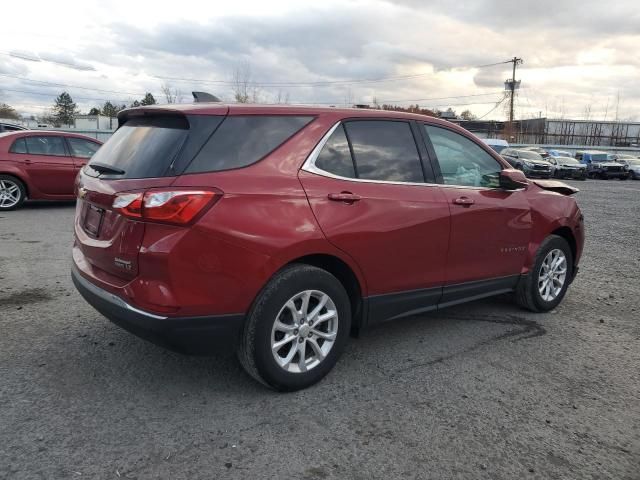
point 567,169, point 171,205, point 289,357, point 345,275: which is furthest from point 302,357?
point 567,169

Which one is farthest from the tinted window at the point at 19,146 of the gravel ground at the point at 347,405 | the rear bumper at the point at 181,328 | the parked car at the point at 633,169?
the parked car at the point at 633,169

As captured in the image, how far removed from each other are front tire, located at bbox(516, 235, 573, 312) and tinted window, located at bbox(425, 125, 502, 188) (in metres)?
0.95

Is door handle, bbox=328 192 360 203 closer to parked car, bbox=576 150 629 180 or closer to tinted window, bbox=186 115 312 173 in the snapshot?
tinted window, bbox=186 115 312 173

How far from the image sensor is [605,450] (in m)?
2.83

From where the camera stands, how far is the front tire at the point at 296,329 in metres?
3.08

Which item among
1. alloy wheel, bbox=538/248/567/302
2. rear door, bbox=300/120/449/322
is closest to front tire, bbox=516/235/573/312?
alloy wheel, bbox=538/248/567/302

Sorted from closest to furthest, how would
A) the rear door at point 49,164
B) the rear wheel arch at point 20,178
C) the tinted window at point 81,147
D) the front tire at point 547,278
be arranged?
the front tire at point 547,278, the rear wheel arch at point 20,178, the rear door at point 49,164, the tinted window at point 81,147

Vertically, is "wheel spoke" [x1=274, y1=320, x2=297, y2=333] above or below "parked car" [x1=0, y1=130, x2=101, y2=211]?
below

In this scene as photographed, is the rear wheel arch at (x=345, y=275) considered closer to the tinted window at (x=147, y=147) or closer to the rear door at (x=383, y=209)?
the rear door at (x=383, y=209)

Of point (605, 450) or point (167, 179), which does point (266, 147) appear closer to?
point (167, 179)

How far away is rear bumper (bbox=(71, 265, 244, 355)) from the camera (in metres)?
2.86

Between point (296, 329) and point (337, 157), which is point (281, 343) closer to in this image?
point (296, 329)

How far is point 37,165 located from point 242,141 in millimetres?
8630

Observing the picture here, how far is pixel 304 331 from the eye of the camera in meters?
3.29
